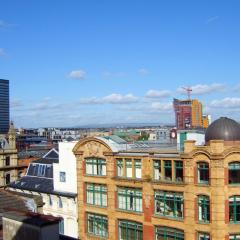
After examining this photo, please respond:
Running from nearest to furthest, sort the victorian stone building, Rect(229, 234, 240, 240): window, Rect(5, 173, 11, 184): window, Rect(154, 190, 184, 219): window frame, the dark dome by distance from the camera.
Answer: Rect(229, 234, 240, 240): window → the dark dome → Rect(154, 190, 184, 219): window frame → the victorian stone building → Rect(5, 173, 11, 184): window

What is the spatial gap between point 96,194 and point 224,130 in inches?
693

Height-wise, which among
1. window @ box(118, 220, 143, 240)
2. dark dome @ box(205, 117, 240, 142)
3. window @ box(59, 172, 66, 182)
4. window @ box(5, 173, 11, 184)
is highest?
dark dome @ box(205, 117, 240, 142)

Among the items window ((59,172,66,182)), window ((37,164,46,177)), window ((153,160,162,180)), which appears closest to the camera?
window ((153,160,162,180))

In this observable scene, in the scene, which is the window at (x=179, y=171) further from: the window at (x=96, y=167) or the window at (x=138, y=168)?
the window at (x=96, y=167)

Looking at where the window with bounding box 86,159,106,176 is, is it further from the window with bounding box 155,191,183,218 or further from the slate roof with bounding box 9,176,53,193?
the slate roof with bounding box 9,176,53,193

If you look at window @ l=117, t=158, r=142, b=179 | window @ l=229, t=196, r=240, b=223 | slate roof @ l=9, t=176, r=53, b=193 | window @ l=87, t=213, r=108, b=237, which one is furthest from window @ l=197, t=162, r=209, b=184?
slate roof @ l=9, t=176, r=53, b=193

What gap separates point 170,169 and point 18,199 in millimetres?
18775

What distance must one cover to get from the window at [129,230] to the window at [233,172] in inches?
471

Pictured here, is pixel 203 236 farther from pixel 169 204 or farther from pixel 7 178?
pixel 7 178

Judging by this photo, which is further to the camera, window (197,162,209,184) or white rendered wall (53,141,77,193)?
white rendered wall (53,141,77,193)

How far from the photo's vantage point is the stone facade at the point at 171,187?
41656mm

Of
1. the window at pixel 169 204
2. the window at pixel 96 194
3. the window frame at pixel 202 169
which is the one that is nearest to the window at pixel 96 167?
the window at pixel 96 194

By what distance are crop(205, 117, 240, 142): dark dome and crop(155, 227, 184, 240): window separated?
10.2 meters

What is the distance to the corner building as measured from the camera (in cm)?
4181
